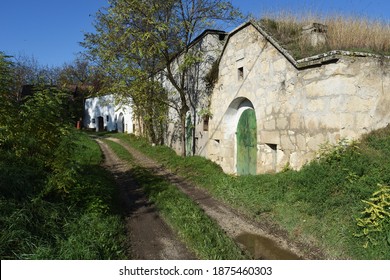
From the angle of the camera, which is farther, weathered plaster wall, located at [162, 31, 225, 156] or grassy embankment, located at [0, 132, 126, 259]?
weathered plaster wall, located at [162, 31, 225, 156]

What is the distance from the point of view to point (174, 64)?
13.8 metres

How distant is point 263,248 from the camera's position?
4203mm

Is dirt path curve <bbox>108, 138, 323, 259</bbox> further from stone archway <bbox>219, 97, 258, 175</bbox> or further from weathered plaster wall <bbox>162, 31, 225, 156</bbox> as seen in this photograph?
weathered plaster wall <bbox>162, 31, 225, 156</bbox>

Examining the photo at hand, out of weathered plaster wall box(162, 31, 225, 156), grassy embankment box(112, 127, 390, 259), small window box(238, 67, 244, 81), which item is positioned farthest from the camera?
weathered plaster wall box(162, 31, 225, 156)

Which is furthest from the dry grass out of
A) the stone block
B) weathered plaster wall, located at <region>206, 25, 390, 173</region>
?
the stone block

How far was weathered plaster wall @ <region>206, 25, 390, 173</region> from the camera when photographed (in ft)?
18.6

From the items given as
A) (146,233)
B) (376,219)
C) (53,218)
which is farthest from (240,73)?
(53,218)

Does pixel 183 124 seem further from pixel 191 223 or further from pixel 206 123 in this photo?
pixel 191 223

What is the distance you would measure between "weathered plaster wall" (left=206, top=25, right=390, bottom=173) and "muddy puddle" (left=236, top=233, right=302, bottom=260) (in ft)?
7.95

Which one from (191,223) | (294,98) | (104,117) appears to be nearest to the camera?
(191,223)

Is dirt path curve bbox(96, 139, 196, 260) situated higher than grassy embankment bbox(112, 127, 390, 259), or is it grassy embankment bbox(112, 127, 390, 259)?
grassy embankment bbox(112, 127, 390, 259)

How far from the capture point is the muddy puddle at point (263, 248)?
155 inches

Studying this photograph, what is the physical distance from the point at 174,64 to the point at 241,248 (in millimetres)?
10941

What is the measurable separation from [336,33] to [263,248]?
531 cm
